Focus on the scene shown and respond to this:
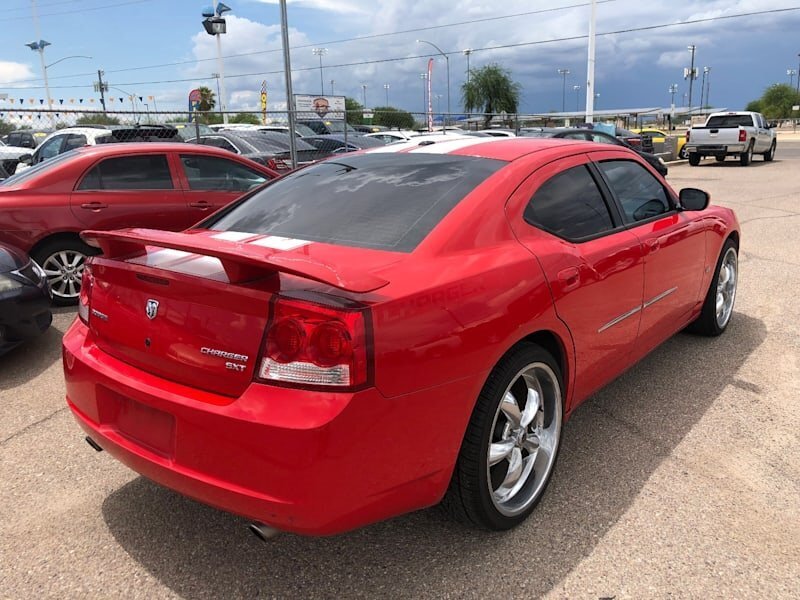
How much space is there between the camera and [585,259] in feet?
9.59

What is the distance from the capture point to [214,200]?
279 inches

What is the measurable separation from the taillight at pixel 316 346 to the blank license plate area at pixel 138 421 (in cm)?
46

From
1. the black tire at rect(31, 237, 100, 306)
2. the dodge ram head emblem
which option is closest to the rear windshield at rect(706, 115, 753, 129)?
the black tire at rect(31, 237, 100, 306)

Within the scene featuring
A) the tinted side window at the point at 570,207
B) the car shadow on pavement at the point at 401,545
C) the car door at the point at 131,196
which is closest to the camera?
the car shadow on pavement at the point at 401,545

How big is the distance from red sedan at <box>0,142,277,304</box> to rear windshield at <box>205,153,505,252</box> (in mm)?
3726

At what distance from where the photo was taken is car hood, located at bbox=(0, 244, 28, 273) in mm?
4699

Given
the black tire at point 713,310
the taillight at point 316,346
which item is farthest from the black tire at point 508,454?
the black tire at point 713,310

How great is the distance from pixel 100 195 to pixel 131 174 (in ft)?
1.32

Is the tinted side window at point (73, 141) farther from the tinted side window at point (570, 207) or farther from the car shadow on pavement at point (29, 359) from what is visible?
the tinted side window at point (570, 207)

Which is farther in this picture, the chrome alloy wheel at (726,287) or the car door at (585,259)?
the chrome alloy wheel at (726,287)

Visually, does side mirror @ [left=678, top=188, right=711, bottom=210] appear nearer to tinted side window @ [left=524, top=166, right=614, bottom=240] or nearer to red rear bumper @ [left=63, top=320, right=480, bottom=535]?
tinted side window @ [left=524, top=166, right=614, bottom=240]

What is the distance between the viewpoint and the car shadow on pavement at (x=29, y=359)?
4.45m

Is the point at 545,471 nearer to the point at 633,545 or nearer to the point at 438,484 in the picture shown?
the point at 633,545

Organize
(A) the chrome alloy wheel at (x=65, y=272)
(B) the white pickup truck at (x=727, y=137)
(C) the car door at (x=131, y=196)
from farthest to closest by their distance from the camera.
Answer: (B) the white pickup truck at (x=727, y=137) → (C) the car door at (x=131, y=196) → (A) the chrome alloy wheel at (x=65, y=272)
